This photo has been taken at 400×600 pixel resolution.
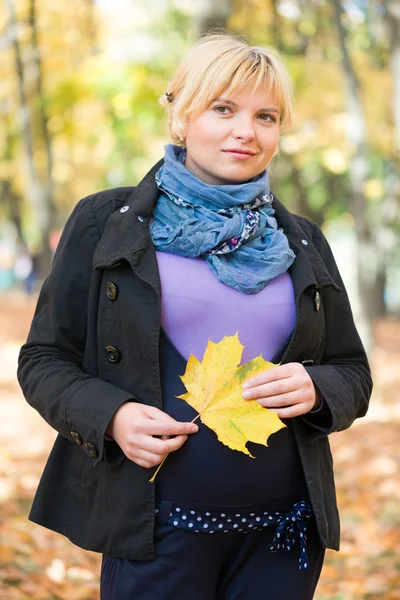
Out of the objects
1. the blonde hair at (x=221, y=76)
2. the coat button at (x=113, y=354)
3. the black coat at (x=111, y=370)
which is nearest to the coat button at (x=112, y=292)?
the black coat at (x=111, y=370)

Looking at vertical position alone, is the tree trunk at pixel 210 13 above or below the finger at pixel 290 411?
above

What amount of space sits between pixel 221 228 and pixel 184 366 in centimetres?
36

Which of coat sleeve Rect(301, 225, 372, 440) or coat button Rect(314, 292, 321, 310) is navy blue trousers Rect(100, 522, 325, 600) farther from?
coat button Rect(314, 292, 321, 310)

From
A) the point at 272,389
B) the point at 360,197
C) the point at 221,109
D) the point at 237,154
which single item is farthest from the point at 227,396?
the point at 360,197

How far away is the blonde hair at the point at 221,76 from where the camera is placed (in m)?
2.19

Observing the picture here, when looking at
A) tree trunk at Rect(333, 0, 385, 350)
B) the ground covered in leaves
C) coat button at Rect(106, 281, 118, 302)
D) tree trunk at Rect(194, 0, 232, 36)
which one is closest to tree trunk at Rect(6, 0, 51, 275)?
tree trunk at Rect(333, 0, 385, 350)

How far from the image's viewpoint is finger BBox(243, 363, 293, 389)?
200 cm

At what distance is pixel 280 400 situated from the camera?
2.03m

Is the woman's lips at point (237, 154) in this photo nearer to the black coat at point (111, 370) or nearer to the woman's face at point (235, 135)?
the woman's face at point (235, 135)

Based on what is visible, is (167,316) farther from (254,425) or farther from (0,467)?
(0,467)

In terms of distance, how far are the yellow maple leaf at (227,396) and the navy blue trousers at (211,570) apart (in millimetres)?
299

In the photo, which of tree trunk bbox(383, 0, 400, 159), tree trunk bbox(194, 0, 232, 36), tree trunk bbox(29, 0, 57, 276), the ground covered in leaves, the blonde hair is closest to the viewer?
the blonde hair

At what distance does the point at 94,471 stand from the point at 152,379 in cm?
31

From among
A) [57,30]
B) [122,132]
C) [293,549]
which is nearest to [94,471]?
[293,549]
